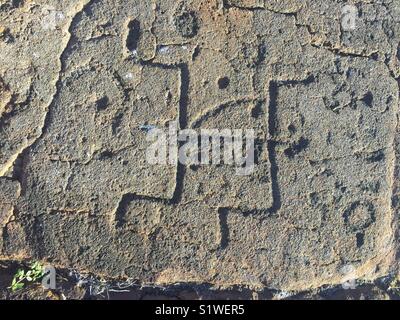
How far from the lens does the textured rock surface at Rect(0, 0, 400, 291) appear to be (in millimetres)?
2682

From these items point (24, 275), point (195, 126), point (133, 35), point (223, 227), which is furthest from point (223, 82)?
point (24, 275)

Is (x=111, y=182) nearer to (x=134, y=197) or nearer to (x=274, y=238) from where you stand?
(x=134, y=197)

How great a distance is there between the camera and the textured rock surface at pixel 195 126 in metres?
2.68

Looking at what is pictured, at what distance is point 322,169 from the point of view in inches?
109

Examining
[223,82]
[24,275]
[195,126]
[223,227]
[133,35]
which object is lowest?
[24,275]

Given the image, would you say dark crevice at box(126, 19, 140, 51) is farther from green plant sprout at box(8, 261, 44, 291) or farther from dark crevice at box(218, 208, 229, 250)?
green plant sprout at box(8, 261, 44, 291)

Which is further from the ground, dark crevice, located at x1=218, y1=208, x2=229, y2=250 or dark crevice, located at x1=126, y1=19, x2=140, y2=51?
dark crevice, located at x1=126, y1=19, x2=140, y2=51

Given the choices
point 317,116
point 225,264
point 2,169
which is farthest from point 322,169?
point 2,169

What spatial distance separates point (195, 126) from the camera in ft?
8.98

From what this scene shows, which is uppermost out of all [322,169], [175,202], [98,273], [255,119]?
[255,119]

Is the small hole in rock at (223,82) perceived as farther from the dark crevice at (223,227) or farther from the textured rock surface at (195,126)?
the dark crevice at (223,227)

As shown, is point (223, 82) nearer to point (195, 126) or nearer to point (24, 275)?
point (195, 126)

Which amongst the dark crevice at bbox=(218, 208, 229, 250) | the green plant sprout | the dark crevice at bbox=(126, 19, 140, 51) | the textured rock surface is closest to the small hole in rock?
the textured rock surface

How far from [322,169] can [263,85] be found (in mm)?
551
